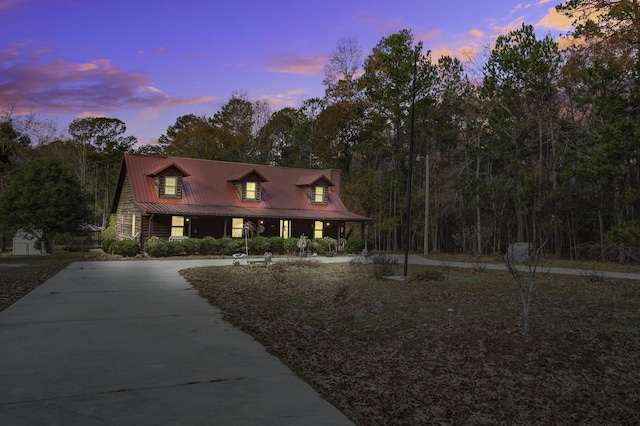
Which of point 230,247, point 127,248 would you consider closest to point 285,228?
point 230,247

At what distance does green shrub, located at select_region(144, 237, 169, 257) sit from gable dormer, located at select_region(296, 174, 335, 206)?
12.1 metres

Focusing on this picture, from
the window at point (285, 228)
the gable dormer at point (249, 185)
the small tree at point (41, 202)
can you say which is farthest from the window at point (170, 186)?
the window at point (285, 228)

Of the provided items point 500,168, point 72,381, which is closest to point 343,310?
point 72,381

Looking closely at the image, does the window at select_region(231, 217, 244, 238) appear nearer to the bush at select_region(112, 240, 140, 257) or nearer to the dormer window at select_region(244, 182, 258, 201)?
the dormer window at select_region(244, 182, 258, 201)

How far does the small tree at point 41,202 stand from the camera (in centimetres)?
2691

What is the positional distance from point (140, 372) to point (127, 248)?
20231 mm

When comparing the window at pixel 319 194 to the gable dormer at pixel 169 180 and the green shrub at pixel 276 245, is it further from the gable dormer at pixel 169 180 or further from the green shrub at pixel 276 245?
the gable dormer at pixel 169 180

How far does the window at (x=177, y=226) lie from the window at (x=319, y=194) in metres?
9.69

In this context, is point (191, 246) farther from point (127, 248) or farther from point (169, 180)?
point (169, 180)

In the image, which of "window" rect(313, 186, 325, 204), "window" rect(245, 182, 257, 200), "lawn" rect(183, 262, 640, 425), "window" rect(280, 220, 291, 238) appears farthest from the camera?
"window" rect(313, 186, 325, 204)

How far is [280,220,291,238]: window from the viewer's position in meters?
32.0

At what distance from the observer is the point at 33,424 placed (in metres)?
3.80

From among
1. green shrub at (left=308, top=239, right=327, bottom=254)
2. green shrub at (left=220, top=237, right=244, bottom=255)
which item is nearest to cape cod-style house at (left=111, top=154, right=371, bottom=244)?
green shrub at (left=220, top=237, right=244, bottom=255)

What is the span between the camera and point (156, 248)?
79.2 feet
